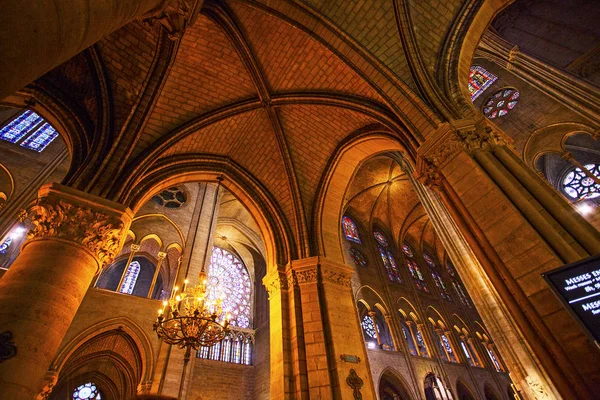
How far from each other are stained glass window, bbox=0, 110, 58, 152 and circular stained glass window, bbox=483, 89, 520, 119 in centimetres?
1750

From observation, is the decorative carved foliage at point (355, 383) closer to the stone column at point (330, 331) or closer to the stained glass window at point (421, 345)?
the stone column at point (330, 331)

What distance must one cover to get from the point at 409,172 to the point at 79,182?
10714mm

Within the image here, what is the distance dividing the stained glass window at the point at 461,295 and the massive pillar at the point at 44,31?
21.2 m

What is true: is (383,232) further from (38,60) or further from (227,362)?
(38,60)

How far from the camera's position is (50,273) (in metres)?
4.52

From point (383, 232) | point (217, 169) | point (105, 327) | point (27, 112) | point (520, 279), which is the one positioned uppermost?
point (27, 112)

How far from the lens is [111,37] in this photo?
6.41 m

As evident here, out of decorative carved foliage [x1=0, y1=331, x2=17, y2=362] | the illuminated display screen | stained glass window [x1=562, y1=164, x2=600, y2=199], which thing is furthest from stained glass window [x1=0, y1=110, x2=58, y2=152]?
stained glass window [x1=562, y1=164, x2=600, y2=199]

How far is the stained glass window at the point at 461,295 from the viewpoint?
18938 millimetres

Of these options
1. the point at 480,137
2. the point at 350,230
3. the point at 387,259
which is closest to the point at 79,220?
the point at 480,137

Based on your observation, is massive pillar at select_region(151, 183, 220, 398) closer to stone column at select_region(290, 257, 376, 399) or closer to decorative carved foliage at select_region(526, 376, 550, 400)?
stone column at select_region(290, 257, 376, 399)

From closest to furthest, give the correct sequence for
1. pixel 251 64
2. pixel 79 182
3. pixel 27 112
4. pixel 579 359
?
pixel 579 359 → pixel 79 182 → pixel 251 64 → pixel 27 112

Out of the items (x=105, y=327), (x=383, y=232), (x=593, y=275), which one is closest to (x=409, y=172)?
(x=383, y=232)

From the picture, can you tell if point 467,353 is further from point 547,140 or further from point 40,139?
point 40,139
